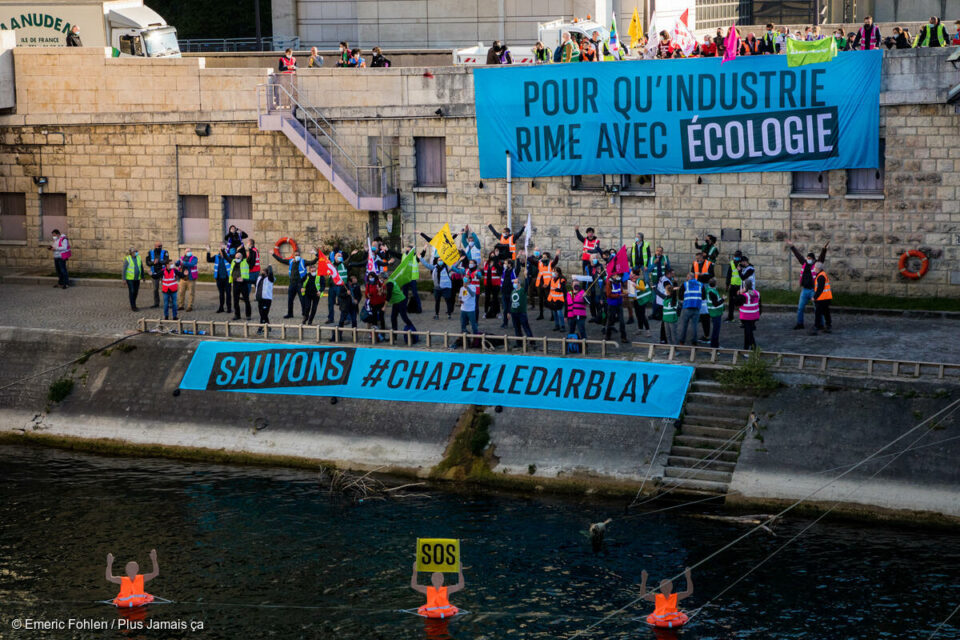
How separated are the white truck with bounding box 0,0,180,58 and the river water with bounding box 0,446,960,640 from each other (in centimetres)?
1875

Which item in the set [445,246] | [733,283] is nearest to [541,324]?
[445,246]

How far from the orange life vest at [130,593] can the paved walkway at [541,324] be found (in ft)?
39.5

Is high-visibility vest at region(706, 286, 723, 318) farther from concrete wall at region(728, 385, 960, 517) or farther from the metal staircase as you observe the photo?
the metal staircase

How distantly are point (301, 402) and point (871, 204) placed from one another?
14.6 m

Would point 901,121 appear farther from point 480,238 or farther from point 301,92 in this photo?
point 301,92

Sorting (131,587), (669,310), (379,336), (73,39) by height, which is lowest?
(131,587)

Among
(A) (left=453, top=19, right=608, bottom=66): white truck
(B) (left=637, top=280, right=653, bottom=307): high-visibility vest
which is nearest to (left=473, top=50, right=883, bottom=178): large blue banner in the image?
(A) (left=453, top=19, right=608, bottom=66): white truck

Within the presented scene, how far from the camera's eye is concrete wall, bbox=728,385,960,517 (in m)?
25.6

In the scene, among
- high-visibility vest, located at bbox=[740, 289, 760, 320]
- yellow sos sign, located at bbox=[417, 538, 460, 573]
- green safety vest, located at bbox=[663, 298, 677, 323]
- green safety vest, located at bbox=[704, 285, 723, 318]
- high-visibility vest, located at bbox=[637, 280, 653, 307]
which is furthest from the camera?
high-visibility vest, located at bbox=[637, 280, 653, 307]

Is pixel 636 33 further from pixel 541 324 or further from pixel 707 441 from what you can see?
pixel 707 441

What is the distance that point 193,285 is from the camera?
35.8 m

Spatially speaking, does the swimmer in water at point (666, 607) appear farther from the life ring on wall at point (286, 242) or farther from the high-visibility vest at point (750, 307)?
the life ring on wall at point (286, 242)

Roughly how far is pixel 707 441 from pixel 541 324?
23.1 feet

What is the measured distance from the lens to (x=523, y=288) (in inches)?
1216
